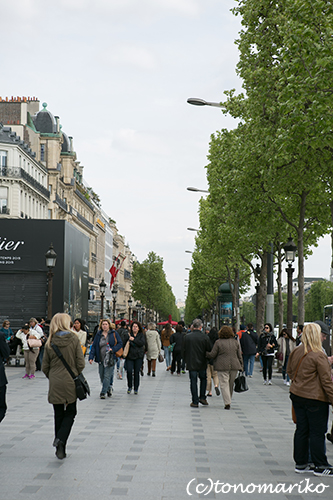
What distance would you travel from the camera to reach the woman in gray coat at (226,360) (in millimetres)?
14594

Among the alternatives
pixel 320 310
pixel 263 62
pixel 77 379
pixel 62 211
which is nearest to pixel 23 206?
pixel 62 211

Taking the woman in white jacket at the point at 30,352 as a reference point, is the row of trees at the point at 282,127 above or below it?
above

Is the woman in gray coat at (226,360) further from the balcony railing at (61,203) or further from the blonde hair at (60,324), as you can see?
the balcony railing at (61,203)

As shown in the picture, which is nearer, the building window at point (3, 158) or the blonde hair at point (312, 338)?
the blonde hair at point (312, 338)

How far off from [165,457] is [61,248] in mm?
17596

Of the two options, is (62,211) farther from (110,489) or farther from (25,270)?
(110,489)

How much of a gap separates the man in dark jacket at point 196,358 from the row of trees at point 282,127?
4946mm

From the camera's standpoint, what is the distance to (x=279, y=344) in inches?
788

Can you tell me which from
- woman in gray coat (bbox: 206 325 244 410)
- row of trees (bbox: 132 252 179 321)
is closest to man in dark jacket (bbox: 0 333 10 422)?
woman in gray coat (bbox: 206 325 244 410)

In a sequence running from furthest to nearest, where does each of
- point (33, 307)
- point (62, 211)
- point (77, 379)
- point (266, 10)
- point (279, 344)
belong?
point (62, 211), point (33, 307), point (266, 10), point (279, 344), point (77, 379)

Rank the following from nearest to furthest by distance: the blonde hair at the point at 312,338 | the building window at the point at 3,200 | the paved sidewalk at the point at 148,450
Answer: the paved sidewalk at the point at 148,450 → the blonde hair at the point at 312,338 → the building window at the point at 3,200

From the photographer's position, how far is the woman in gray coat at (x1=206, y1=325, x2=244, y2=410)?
14594 mm

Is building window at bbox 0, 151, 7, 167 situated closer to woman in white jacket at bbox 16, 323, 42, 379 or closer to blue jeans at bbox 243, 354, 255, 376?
woman in white jacket at bbox 16, 323, 42, 379

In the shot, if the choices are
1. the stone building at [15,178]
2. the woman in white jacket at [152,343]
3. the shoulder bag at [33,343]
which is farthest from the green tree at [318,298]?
the shoulder bag at [33,343]
